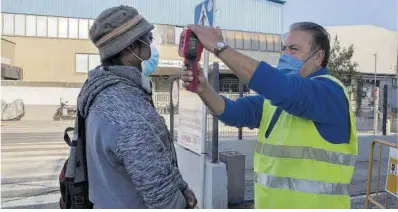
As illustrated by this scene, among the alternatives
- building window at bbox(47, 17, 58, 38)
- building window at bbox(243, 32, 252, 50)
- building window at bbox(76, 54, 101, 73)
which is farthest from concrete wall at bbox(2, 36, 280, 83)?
building window at bbox(243, 32, 252, 50)

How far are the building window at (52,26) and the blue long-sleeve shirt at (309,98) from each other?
37081 mm

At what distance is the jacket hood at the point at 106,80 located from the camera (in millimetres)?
1709

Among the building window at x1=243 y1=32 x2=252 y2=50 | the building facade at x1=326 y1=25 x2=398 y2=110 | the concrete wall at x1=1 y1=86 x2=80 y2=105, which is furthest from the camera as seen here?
the building facade at x1=326 y1=25 x2=398 y2=110

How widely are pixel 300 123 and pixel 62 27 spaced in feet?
123

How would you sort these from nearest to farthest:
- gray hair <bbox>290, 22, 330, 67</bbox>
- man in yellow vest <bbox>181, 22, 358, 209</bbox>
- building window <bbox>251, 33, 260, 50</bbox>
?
man in yellow vest <bbox>181, 22, 358, 209</bbox>
gray hair <bbox>290, 22, 330, 67</bbox>
building window <bbox>251, 33, 260, 50</bbox>

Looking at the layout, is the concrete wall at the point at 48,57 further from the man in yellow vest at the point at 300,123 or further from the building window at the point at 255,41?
the man in yellow vest at the point at 300,123

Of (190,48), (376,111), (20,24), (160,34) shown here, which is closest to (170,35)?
(160,34)

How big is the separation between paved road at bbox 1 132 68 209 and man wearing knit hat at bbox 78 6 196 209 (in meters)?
4.18

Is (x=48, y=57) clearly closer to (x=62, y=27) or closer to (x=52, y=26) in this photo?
(x=52, y=26)

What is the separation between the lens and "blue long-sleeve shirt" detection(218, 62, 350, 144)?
1.65 meters

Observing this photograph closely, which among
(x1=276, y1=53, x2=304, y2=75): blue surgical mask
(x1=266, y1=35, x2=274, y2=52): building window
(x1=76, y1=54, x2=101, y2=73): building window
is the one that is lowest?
(x1=276, y1=53, x2=304, y2=75): blue surgical mask

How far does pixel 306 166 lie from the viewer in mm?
1896

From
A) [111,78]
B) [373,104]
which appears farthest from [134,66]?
[373,104]

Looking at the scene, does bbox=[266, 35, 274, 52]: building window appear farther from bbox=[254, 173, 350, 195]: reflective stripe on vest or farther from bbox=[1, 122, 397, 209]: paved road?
bbox=[254, 173, 350, 195]: reflective stripe on vest
